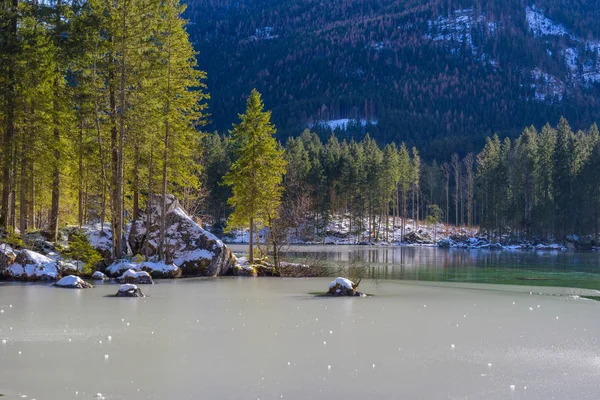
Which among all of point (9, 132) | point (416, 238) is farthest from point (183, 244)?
point (416, 238)

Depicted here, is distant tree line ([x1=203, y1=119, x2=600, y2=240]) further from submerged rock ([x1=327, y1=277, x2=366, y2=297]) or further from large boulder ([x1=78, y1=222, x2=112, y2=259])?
submerged rock ([x1=327, y1=277, x2=366, y2=297])

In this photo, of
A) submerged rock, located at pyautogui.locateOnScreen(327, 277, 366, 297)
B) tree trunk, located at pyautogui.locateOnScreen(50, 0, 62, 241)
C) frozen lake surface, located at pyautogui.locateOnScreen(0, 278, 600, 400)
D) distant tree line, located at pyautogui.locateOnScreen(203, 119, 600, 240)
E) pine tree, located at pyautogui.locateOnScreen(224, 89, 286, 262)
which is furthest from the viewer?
distant tree line, located at pyautogui.locateOnScreen(203, 119, 600, 240)

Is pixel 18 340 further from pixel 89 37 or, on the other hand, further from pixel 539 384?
pixel 89 37

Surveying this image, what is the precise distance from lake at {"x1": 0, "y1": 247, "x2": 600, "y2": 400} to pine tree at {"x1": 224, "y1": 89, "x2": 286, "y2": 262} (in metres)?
16.3

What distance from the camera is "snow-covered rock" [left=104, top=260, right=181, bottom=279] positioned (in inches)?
1053

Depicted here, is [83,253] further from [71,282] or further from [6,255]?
[71,282]

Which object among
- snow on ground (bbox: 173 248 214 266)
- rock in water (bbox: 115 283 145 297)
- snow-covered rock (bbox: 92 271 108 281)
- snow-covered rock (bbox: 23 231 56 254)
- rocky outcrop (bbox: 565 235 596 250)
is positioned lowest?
rocky outcrop (bbox: 565 235 596 250)

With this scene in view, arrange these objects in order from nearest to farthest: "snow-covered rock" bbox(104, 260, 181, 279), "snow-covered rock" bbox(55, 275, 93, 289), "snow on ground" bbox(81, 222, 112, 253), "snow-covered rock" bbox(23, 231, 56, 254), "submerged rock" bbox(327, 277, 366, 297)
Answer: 1. "submerged rock" bbox(327, 277, 366, 297)
2. "snow-covered rock" bbox(55, 275, 93, 289)
3. "snow-covered rock" bbox(104, 260, 181, 279)
4. "snow-covered rock" bbox(23, 231, 56, 254)
5. "snow on ground" bbox(81, 222, 112, 253)

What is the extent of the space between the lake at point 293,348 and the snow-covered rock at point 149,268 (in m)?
7.25

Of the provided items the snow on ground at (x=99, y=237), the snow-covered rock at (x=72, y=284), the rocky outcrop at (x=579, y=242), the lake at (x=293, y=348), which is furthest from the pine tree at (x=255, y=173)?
the rocky outcrop at (x=579, y=242)

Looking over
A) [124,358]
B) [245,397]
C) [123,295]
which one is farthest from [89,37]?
[245,397]

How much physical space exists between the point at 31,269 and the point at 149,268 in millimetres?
5129

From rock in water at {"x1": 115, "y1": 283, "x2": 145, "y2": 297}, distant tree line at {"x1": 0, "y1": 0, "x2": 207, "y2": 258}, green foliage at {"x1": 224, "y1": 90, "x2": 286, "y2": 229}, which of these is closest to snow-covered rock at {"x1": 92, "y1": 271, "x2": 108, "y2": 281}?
distant tree line at {"x1": 0, "y1": 0, "x2": 207, "y2": 258}

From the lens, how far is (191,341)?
11.5m
